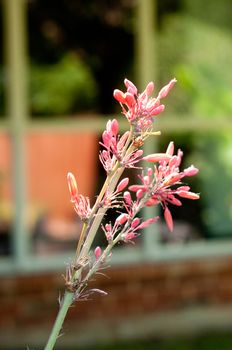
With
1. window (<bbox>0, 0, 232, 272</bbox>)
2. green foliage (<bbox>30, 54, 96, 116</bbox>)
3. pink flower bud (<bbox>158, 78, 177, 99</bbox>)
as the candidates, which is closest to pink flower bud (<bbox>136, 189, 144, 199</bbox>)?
pink flower bud (<bbox>158, 78, 177, 99</bbox>)

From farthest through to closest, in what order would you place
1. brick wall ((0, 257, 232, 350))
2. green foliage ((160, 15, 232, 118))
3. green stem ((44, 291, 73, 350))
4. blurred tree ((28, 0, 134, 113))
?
green foliage ((160, 15, 232, 118)) < brick wall ((0, 257, 232, 350)) < blurred tree ((28, 0, 134, 113)) < green stem ((44, 291, 73, 350))

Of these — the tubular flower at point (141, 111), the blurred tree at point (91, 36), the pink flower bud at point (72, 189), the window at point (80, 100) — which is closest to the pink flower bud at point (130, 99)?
the tubular flower at point (141, 111)

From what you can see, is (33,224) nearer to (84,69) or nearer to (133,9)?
(84,69)

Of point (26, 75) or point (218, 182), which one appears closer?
point (26, 75)

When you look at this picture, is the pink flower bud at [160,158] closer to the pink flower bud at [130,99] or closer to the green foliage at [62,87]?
the pink flower bud at [130,99]

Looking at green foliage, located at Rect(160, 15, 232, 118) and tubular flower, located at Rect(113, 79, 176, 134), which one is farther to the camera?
green foliage, located at Rect(160, 15, 232, 118)

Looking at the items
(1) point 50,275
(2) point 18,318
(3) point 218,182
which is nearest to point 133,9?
(3) point 218,182

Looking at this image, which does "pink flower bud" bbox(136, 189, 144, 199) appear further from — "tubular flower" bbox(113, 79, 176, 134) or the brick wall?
the brick wall
